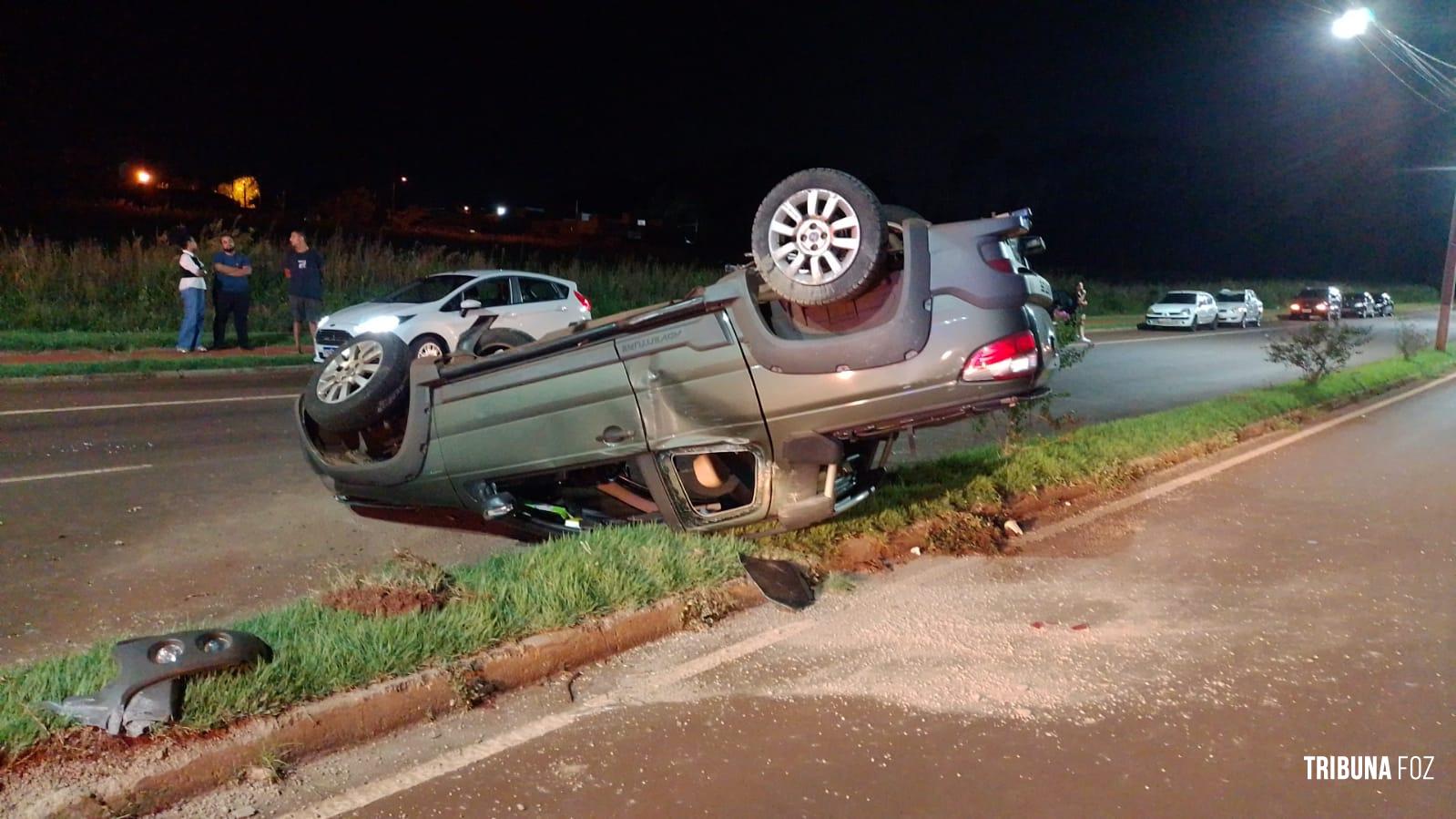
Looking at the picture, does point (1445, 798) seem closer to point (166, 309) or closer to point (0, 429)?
point (0, 429)

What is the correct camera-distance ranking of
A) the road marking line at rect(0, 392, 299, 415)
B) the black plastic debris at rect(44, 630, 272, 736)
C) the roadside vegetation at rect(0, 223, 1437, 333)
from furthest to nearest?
1. the roadside vegetation at rect(0, 223, 1437, 333)
2. the road marking line at rect(0, 392, 299, 415)
3. the black plastic debris at rect(44, 630, 272, 736)

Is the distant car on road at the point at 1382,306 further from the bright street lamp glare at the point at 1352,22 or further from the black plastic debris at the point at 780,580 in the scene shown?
the black plastic debris at the point at 780,580

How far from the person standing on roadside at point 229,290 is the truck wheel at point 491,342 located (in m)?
11.5

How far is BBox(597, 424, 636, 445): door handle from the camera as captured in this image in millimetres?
5926

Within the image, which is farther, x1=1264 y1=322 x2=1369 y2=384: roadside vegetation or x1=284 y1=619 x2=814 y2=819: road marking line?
x1=1264 y1=322 x2=1369 y2=384: roadside vegetation

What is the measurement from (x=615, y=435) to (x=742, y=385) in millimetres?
775

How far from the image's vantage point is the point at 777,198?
5652mm

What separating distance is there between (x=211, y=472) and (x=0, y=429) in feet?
9.59

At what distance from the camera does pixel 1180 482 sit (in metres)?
9.63

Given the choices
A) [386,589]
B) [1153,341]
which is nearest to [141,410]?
[386,589]

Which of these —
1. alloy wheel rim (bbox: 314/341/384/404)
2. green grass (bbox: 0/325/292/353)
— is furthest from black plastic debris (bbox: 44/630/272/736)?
green grass (bbox: 0/325/292/353)

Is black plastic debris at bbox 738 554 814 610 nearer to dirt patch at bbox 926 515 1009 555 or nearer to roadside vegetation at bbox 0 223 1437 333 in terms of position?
dirt patch at bbox 926 515 1009 555

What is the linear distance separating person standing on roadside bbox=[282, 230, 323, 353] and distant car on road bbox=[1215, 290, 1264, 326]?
1276 inches

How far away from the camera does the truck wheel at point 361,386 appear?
6.47 metres
